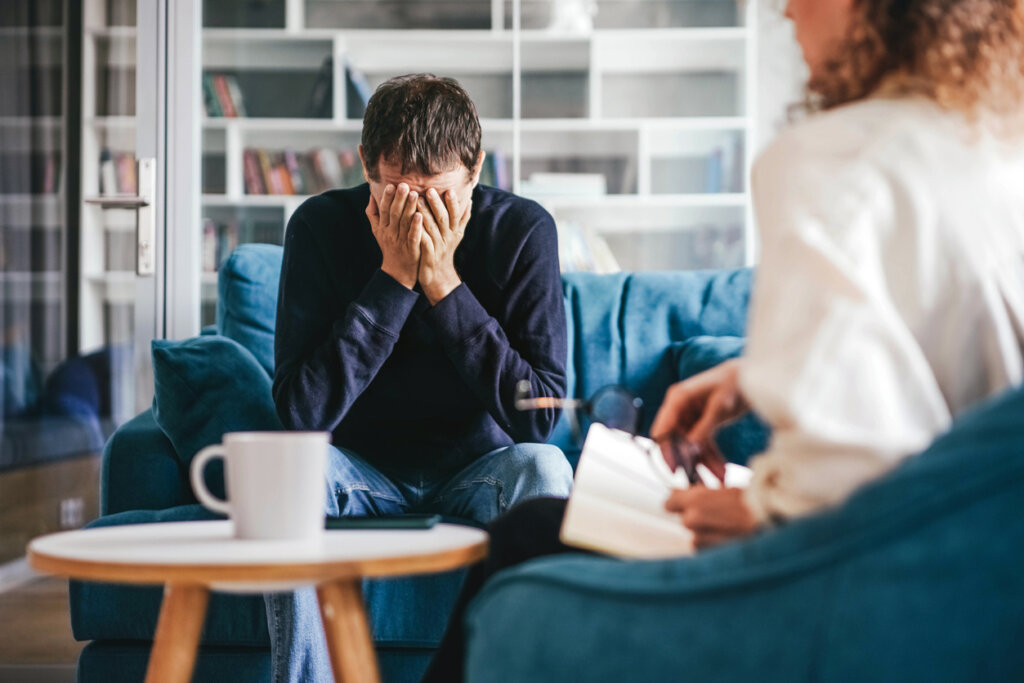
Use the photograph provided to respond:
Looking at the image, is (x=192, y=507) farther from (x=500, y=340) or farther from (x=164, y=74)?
(x=164, y=74)

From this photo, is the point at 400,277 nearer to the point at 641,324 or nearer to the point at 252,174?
the point at 641,324

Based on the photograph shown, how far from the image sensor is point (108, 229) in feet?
8.73

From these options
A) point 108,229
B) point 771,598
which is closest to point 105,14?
point 108,229

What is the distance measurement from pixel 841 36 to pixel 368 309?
0.97m

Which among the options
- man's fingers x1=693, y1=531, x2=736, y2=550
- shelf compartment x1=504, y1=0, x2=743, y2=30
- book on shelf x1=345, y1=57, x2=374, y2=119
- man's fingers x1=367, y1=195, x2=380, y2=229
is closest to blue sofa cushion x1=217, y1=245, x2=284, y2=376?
man's fingers x1=367, y1=195, x2=380, y2=229

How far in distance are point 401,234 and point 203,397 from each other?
1.55 ft

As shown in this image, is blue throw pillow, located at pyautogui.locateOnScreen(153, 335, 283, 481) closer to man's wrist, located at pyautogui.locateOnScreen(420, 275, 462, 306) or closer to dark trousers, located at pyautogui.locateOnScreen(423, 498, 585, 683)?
man's wrist, located at pyautogui.locateOnScreen(420, 275, 462, 306)

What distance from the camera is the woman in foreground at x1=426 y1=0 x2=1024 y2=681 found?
23.4 inches

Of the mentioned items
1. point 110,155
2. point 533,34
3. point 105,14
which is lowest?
point 110,155

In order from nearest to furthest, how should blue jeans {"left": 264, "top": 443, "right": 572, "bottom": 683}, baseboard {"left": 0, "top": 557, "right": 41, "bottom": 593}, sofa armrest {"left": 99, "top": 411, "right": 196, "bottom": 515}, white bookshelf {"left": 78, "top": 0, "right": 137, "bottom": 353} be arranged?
blue jeans {"left": 264, "top": 443, "right": 572, "bottom": 683} < sofa armrest {"left": 99, "top": 411, "right": 196, "bottom": 515} < white bookshelf {"left": 78, "top": 0, "right": 137, "bottom": 353} < baseboard {"left": 0, "top": 557, "right": 41, "bottom": 593}

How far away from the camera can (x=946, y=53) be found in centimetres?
71

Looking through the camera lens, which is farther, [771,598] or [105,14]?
[105,14]

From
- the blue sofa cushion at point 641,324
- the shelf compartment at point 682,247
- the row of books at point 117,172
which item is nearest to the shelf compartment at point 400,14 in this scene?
the shelf compartment at point 682,247

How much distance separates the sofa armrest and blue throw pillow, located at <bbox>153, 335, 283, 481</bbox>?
0.09 ft
